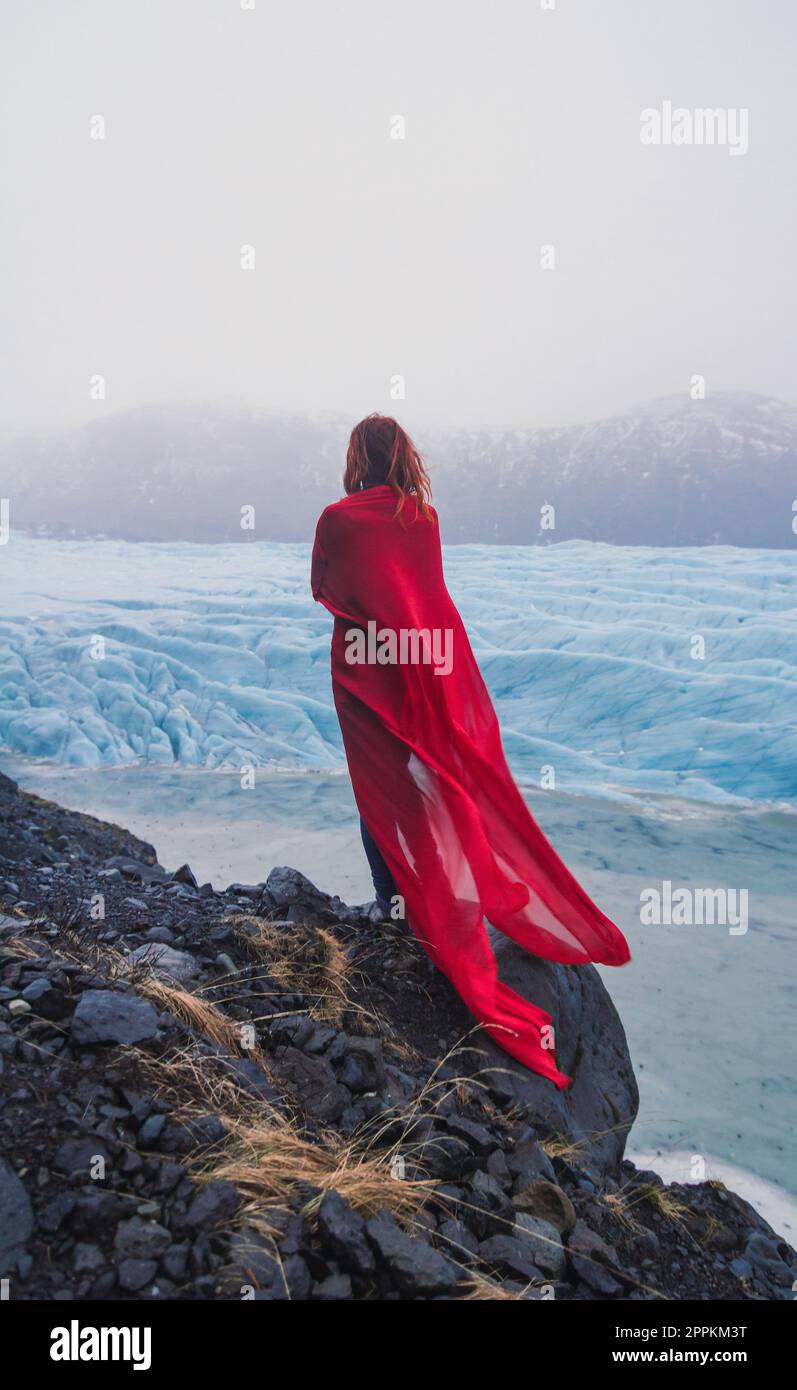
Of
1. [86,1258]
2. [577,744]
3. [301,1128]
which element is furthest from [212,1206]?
[577,744]

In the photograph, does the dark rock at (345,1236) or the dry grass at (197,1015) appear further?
the dry grass at (197,1015)

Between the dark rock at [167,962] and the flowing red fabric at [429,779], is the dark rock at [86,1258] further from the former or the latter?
the flowing red fabric at [429,779]

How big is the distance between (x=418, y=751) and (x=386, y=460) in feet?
3.23

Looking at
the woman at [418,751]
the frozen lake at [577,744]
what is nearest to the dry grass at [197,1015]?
the woman at [418,751]

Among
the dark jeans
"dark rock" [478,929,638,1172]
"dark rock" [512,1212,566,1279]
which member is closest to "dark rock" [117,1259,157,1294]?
"dark rock" [512,1212,566,1279]

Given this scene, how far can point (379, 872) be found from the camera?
3123mm

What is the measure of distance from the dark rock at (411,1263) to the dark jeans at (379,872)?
4.83 ft

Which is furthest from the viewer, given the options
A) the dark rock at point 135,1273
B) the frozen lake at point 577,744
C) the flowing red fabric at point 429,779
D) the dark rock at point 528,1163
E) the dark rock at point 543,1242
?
the frozen lake at point 577,744

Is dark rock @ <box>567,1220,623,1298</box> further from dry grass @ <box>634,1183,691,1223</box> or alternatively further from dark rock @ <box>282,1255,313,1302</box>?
dark rock @ <box>282,1255,313,1302</box>

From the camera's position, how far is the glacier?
375 inches

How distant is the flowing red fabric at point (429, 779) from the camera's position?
2.88 m

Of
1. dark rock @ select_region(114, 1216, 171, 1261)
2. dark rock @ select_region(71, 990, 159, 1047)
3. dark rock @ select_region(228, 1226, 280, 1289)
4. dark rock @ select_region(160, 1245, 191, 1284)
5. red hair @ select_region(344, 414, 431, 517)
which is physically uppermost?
red hair @ select_region(344, 414, 431, 517)

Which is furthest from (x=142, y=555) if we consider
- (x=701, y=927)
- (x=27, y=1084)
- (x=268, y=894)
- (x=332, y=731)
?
(x=27, y=1084)
